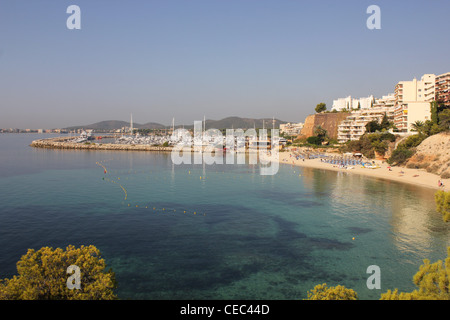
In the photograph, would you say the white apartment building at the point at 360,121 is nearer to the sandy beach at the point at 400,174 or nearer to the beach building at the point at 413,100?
the beach building at the point at 413,100

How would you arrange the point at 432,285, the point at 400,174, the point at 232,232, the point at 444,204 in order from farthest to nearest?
the point at 400,174, the point at 232,232, the point at 444,204, the point at 432,285

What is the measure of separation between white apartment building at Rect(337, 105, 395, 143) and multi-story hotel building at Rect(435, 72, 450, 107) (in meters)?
14.9

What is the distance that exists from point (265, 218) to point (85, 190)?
98.4ft

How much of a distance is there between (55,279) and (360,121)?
113191 millimetres

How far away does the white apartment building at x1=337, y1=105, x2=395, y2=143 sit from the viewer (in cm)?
10754

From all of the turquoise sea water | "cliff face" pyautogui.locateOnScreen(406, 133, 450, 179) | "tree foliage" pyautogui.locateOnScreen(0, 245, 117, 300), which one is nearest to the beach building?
"cliff face" pyautogui.locateOnScreen(406, 133, 450, 179)

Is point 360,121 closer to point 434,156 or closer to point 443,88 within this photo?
point 443,88

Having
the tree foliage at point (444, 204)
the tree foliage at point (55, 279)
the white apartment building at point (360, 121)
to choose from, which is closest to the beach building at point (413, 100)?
the white apartment building at point (360, 121)

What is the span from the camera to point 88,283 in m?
12.9

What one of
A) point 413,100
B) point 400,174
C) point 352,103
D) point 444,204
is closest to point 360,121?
point 413,100

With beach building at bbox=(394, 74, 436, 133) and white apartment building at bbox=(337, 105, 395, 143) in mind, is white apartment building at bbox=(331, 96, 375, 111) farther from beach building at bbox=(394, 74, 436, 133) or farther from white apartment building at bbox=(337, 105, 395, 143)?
beach building at bbox=(394, 74, 436, 133)

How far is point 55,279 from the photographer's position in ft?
41.5
